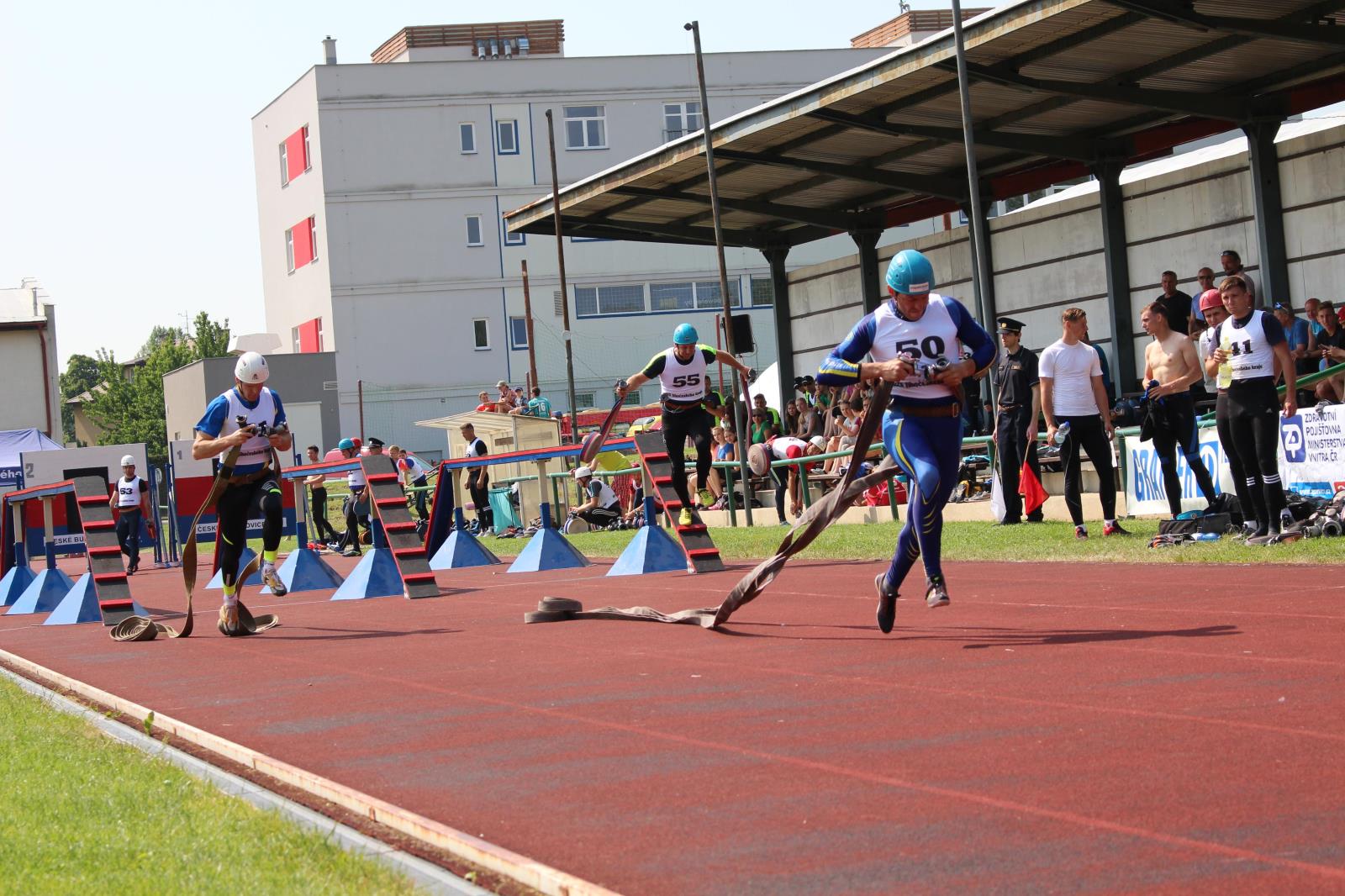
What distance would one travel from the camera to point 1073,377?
14828mm

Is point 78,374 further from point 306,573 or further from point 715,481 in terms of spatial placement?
point 306,573

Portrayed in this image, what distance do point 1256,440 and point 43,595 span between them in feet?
41.3

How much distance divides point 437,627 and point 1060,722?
671 cm

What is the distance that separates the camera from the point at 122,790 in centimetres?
579

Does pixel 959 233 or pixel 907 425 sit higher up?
pixel 959 233

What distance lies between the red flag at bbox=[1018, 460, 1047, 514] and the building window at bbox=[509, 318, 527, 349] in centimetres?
4575

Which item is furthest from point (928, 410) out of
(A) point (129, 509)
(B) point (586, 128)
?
(B) point (586, 128)

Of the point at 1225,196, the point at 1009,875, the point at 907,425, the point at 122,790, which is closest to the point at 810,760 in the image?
the point at 1009,875

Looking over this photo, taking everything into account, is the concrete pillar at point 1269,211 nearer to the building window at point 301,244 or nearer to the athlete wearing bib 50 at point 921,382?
the athlete wearing bib 50 at point 921,382

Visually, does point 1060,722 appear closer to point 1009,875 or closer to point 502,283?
point 1009,875

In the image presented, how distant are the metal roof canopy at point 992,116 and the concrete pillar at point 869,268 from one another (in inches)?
8.4

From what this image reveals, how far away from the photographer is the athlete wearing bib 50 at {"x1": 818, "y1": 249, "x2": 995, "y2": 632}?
8.81 meters

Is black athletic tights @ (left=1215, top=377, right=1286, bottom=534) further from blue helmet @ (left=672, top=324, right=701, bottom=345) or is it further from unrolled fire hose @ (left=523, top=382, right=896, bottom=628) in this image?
blue helmet @ (left=672, top=324, right=701, bottom=345)

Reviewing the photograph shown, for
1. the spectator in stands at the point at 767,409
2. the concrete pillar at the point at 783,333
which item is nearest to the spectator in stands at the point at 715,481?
the spectator in stands at the point at 767,409
